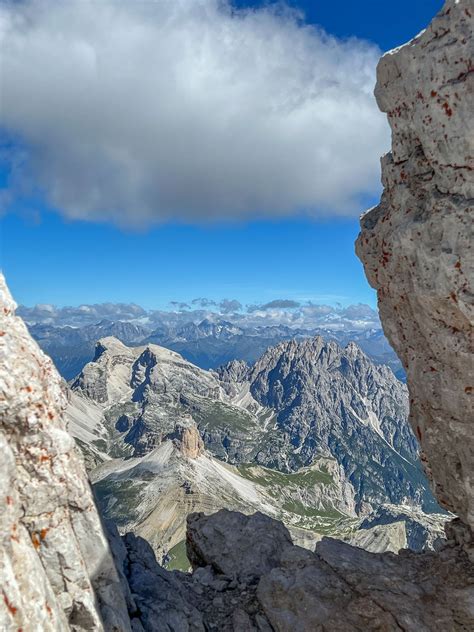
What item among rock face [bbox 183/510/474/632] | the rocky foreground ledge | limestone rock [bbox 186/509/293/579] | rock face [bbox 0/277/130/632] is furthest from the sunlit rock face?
rock face [bbox 0/277/130/632]

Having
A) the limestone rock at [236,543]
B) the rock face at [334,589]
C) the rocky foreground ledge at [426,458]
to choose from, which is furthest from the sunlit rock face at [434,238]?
the limestone rock at [236,543]

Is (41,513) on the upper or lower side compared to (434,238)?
lower

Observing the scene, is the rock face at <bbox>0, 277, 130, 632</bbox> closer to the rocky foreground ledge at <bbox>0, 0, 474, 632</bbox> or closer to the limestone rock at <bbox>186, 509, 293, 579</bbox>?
the rocky foreground ledge at <bbox>0, 0, 474, 632</bbox>

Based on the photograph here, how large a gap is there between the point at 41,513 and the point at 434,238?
1837 cm

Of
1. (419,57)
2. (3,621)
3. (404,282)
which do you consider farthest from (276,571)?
(419,57)

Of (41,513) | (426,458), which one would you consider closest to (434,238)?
(426,458)

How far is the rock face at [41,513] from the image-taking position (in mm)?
13273

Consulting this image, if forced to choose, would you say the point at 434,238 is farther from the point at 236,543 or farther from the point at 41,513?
the point at 236,543

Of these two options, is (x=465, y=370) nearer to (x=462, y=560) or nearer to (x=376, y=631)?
(x=462, y=560)

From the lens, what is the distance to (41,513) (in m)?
14.9

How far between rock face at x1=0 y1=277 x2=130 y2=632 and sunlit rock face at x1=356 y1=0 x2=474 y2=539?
15734 mm

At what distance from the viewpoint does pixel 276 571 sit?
23.2 metres

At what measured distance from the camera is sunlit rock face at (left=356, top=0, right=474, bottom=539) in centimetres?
1784

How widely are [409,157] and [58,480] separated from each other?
2031 centimetres
